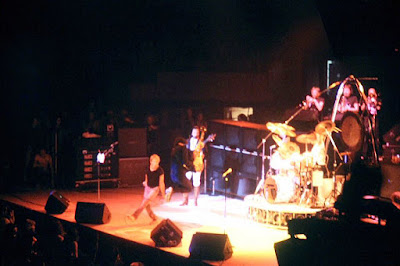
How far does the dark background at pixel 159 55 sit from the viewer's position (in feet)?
62.6

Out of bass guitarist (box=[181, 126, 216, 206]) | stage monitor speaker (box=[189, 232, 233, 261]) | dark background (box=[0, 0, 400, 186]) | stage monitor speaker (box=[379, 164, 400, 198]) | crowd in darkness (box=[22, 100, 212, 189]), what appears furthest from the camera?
dark background (box=[0, 0, 400, 186])

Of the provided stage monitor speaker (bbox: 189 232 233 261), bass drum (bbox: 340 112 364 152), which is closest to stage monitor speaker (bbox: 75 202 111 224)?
stage monitor speaker (bbox: 189 232 233 261)

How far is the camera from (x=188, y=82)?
774 inches

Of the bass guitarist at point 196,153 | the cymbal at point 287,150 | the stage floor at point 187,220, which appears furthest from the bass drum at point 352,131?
the bass guitarist at point 196,153

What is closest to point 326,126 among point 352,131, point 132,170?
point 352,131

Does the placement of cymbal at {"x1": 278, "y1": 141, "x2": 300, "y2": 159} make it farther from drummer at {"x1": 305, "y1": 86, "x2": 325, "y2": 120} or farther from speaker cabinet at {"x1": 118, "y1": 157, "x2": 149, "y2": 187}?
speaker cabinet at {"x1": 118, "y1": 157, "x2": 149, "y2": 187}

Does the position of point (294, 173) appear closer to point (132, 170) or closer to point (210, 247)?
point (210, 247)

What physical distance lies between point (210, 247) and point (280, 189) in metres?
3.50

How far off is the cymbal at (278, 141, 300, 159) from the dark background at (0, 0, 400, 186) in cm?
568

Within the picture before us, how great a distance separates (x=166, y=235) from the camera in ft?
34.7

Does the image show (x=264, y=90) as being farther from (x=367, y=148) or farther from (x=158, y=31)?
(x=367, y=148)

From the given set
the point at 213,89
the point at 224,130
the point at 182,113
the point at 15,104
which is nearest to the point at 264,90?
the point at 213,89

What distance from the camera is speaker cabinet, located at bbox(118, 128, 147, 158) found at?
16672 millimetres

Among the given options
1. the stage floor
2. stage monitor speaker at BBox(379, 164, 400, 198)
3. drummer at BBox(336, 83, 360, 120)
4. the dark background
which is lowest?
the stage floor
